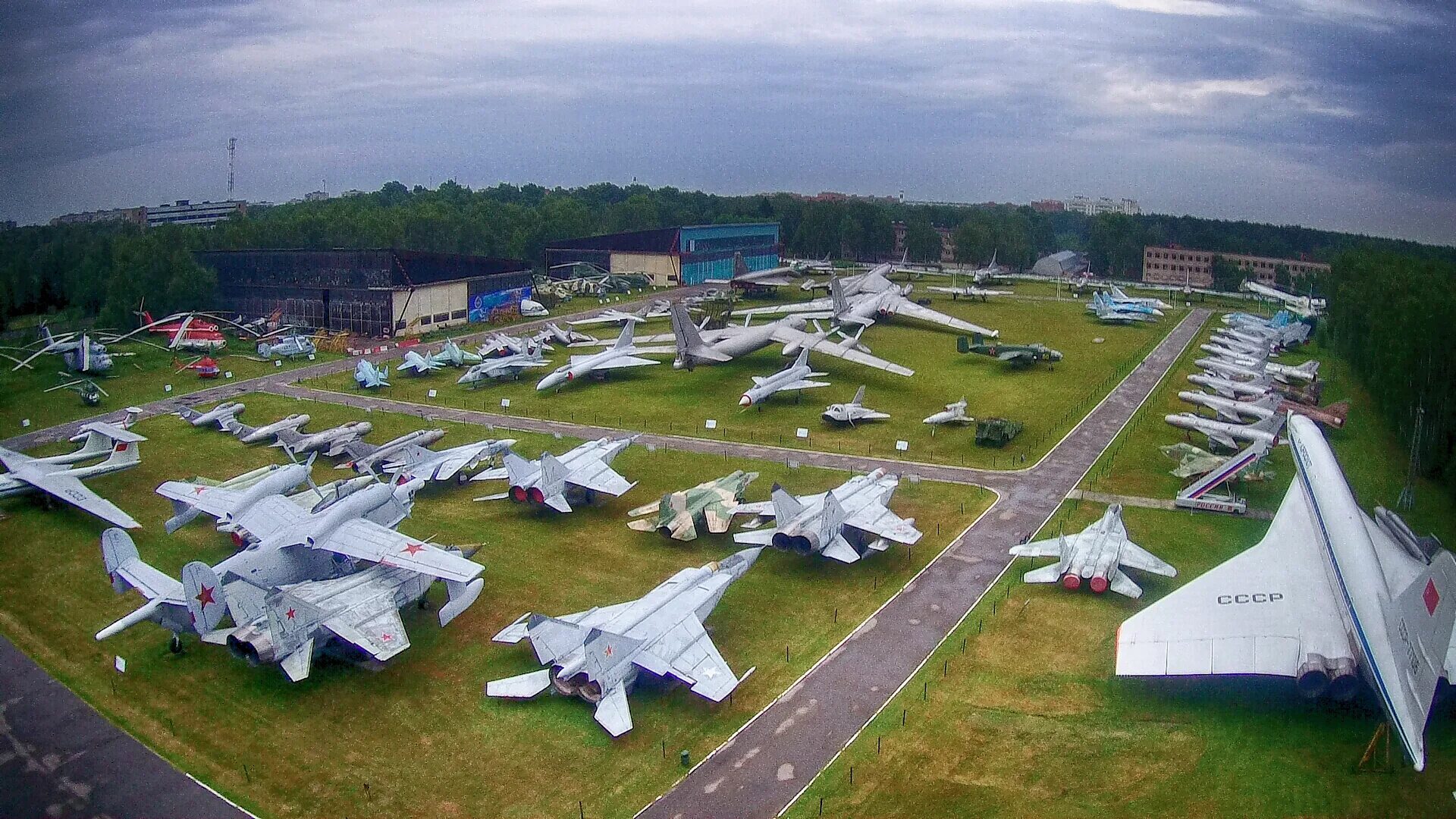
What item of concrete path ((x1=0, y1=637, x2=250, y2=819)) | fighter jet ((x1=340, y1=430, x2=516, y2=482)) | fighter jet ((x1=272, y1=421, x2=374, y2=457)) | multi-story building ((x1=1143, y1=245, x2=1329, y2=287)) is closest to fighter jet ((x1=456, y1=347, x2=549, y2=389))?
fighter jet ((x1=272, y1=421, x2=374, y2=457))

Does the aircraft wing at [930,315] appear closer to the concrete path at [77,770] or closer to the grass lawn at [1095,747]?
the grass lawn at [1095,747]

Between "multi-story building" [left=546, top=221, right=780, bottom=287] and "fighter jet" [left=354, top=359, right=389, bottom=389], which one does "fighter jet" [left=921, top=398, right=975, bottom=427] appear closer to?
"fighter jet" [left=354, top=359, right=389, bottom=389]

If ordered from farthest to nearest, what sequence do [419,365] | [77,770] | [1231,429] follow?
[419,365]
[1231,429]
[77,770]

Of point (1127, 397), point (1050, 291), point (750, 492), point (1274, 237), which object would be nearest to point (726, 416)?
point (750, 492)

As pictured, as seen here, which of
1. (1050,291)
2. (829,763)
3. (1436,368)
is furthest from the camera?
(1050,291)

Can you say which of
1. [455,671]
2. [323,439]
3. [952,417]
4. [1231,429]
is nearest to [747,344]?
[952,417]

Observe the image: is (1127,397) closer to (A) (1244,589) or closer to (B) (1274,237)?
(A) (1244,589)

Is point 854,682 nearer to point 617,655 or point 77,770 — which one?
point 617,655

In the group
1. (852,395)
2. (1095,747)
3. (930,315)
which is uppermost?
(930,315)
